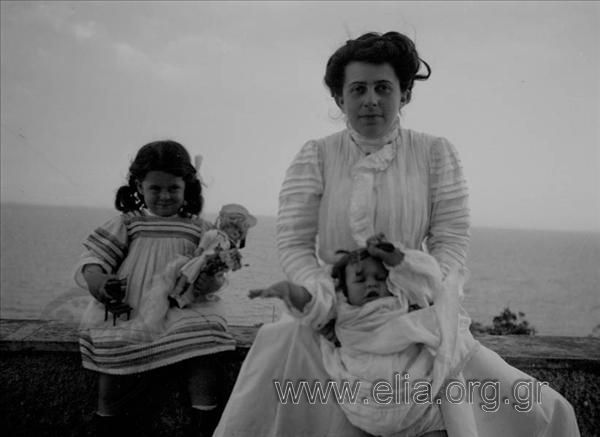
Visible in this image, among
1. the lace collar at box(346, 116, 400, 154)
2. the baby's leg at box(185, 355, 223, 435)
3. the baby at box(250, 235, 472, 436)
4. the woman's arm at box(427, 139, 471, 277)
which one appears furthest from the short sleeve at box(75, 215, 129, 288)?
the woman's arm at box(427, 139, 471, 277)

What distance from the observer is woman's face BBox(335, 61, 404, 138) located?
2242 millimetres

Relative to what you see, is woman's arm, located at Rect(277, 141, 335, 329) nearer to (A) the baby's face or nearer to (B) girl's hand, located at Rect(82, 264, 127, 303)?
(A) the baby's face

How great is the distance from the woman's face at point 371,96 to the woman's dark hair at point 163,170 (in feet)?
3.12

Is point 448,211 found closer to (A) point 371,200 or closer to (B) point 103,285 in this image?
(A) point 371,200

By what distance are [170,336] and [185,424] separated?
1.88 feet

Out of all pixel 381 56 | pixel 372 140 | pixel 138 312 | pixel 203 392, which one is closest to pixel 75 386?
pixel 138 312

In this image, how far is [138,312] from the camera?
2.52 metres

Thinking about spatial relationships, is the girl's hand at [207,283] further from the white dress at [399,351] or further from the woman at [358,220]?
the white dress at [399,351]

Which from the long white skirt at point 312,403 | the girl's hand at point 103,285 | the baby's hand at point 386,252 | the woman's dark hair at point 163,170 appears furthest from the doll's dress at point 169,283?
the baby's hand at point 386,252

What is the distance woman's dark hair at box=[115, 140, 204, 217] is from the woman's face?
3.12 feet

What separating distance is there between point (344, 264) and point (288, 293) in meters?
0.31

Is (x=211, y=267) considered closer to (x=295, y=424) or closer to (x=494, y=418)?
(x=295, y=424)

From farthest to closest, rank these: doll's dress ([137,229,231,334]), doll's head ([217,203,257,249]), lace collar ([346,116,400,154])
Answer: doll's head ([217,203,257,249]) → doll's dress ([137,229,231,334]) → lace collar ([346,116,400,154])

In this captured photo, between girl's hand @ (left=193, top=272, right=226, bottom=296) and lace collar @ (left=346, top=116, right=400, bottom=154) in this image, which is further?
girl's hand @ (left=193, top=272, right=226, bottom=296)
